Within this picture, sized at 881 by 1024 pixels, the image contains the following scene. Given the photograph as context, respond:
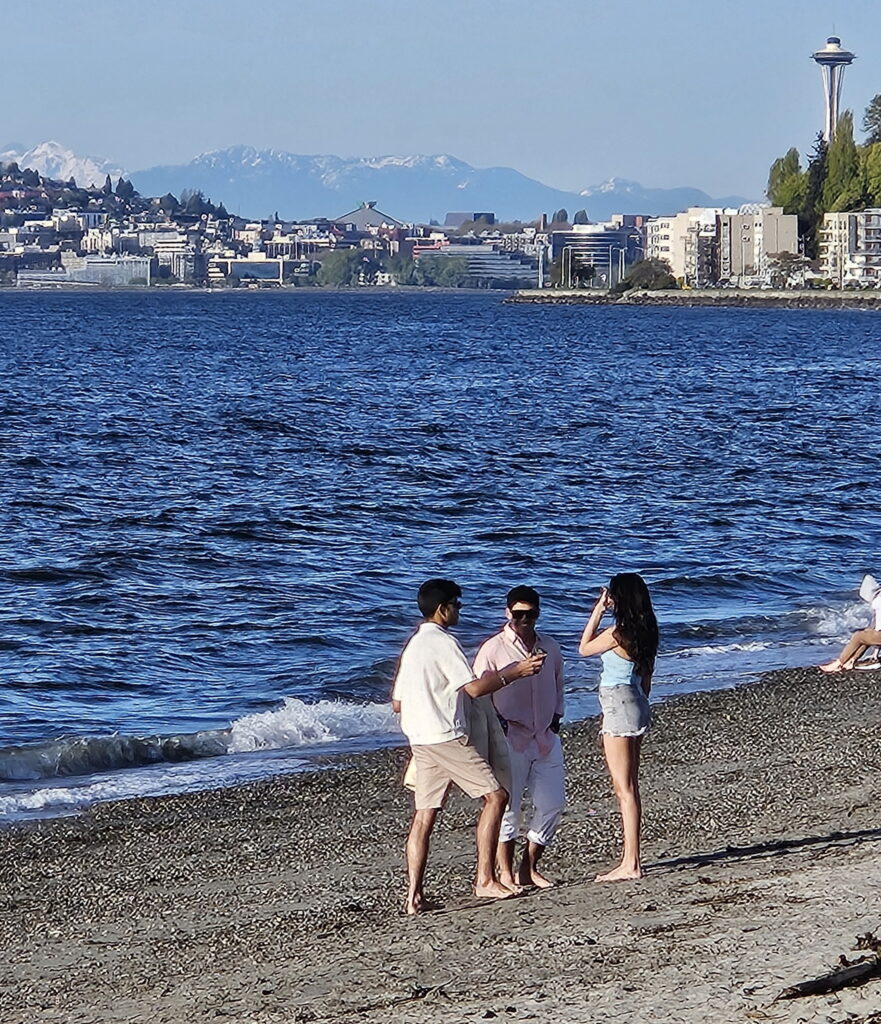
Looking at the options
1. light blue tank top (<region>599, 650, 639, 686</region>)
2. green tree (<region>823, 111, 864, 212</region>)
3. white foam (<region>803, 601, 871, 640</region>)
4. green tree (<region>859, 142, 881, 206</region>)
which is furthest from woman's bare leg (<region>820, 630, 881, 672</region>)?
green tree (<region>859, 142, 881, 206</region>)

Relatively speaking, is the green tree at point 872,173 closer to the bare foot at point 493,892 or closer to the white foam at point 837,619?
the white foam at point 837,619

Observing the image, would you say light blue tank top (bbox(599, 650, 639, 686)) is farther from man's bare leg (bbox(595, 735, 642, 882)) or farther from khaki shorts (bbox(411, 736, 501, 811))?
khaki shorts (bbox(411, 736, 501, 811))

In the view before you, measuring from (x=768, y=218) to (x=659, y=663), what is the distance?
17918 cm

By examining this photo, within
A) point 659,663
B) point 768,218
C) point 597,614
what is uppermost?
point 768,218

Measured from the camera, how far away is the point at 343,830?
33.3 feet

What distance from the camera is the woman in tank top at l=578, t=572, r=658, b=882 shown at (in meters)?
8.01

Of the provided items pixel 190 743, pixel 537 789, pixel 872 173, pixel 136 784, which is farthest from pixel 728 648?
pixel 872 173

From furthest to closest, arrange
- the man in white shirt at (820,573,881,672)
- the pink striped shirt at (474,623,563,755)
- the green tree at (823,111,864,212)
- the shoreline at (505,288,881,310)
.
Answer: the green tree at (823,111,864,212) < the shoreline at (505,288,881,310) < the man in white shirt at (820,573,881,672) < the pink striped shirt at (474,623,563,755)

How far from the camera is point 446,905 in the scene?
26.6ft

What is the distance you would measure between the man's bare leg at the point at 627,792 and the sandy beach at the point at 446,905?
126mm

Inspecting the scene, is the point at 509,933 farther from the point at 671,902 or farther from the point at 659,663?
the point at 659,663

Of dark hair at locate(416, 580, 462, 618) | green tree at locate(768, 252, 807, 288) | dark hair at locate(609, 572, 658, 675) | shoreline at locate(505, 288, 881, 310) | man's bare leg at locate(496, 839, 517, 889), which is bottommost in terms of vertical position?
man's bare leg at locate(496, 839, 517, 889)

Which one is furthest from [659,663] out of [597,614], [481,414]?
[481,414]

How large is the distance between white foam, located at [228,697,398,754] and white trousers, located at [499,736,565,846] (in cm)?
523
